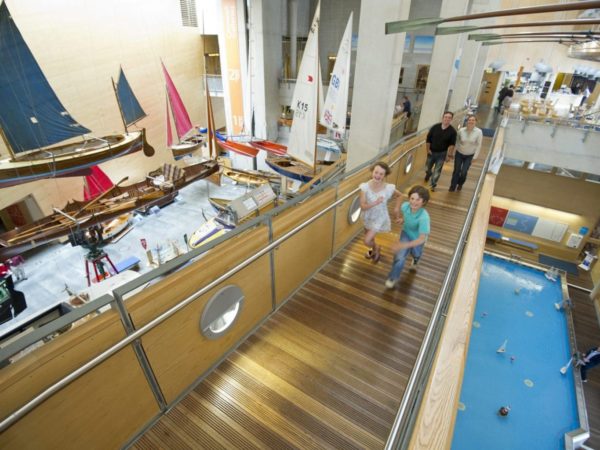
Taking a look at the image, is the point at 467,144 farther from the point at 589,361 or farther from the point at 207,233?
the point at 207,233

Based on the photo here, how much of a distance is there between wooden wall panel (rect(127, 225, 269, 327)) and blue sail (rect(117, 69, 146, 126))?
483 inches

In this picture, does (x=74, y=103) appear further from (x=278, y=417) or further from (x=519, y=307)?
(x=519, y=307)

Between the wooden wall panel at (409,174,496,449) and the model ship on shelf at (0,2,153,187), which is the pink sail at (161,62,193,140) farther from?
the wooden wall panel at (409,174,496,449)

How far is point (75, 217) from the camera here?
31.6ft

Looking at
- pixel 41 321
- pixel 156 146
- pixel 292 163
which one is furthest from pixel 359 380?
pixel 156 146

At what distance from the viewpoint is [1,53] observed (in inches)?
259

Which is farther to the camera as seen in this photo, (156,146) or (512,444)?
(156,146)

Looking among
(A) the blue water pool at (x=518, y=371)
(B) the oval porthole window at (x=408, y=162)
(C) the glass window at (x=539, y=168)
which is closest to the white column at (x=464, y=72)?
(C) the glass window at (x=539, y=168)

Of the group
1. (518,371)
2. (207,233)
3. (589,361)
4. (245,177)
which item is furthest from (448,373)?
(245,177)

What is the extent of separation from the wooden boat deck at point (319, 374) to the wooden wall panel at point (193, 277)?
1014 millimetres

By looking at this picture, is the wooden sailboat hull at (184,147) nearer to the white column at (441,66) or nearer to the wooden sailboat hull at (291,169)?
the wooden sailboat hull at (291,169)

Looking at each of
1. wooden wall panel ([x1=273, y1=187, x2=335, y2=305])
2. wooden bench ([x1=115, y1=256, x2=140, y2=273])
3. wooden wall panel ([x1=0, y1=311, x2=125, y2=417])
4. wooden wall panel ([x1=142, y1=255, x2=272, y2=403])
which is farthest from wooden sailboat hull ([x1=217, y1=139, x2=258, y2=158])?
wooden wall panel ([x1=0, y1=311, x2=125, y2=417])

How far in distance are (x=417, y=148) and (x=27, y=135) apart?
31.8 feet

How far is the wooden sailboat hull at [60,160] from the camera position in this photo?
7.96 metres
